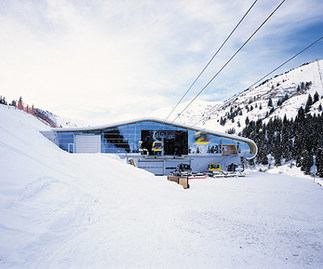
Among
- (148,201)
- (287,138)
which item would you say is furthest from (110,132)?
(287,138)

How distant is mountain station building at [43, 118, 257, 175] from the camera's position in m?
34.3

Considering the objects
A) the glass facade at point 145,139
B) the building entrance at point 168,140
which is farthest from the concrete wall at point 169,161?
the building entrance at point 168,140

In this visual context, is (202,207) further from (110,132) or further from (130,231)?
(110,132)

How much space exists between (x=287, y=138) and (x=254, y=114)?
66.9 metres

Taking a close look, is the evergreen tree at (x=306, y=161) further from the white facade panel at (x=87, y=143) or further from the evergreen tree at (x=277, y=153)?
the white facade panel at (x=87, y=143)

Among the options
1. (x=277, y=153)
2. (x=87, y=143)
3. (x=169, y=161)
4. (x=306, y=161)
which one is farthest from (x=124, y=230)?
A: (x=277, y=153)


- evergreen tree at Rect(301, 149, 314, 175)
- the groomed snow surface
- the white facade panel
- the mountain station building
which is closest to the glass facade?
the mountain station building

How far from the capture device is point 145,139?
113 ft

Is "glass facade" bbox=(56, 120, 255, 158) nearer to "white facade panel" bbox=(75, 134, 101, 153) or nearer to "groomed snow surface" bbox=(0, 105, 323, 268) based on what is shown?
"white facade panel" bbox=(75, 134, 101, 153)

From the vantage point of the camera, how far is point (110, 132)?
34844 mm

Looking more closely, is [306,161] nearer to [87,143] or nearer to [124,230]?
[87,143]

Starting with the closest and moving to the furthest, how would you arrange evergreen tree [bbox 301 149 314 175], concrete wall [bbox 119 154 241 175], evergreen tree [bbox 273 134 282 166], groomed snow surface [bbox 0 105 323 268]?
groomed snow surface [bbox 0 105 323 268]
concrete wall [bbox 119 154 241 175]
evergreen tree [bbox 301 149 314 175]
evergreen tree [bbox 273 134 282 166]

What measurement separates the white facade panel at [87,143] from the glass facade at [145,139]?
0.61m

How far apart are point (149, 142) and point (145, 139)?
2.76 feet
